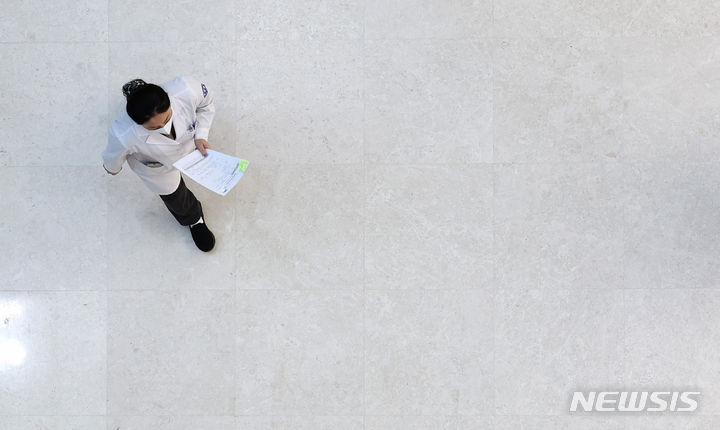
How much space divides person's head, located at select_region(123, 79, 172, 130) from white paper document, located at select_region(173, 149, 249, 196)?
36 centimetres

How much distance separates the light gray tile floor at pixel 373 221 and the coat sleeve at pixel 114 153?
77 cm

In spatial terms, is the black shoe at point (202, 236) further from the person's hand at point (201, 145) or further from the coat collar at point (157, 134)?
the coat collar at point (157, 134)

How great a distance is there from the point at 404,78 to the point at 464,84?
35 centimetres

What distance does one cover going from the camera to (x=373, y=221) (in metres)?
Result: 3.06

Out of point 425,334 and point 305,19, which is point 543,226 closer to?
point 425,334

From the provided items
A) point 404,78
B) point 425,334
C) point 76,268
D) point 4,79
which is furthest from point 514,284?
point 4,79

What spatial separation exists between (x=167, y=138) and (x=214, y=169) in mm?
266

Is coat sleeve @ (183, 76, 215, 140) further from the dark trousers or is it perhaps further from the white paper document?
the dark trousers

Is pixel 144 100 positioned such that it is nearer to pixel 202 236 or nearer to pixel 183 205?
pixel 183 205

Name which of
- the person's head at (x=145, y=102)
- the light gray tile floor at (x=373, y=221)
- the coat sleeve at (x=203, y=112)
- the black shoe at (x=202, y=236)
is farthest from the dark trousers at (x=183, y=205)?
the person's head at (x=145, y=102)

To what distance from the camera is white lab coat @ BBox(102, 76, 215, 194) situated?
2254mm

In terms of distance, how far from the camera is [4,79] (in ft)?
10.1

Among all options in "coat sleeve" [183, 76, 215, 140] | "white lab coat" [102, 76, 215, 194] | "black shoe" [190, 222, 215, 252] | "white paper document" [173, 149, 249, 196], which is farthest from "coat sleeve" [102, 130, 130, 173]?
"black shoe" [190, 222, 215, 252]

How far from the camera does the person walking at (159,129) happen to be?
2072 mm
